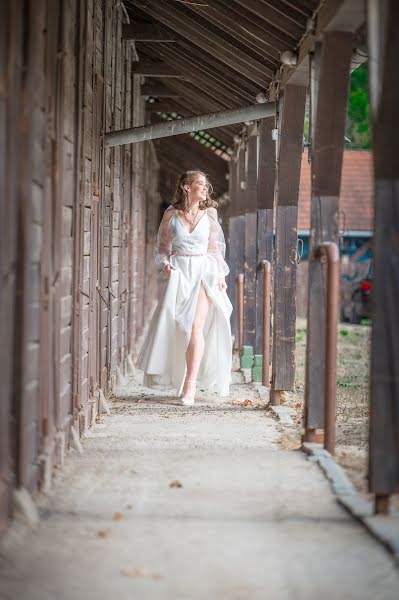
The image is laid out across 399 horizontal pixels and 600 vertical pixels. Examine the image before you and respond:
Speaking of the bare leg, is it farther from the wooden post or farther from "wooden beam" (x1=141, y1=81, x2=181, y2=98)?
"wooden beam" (x1=141, y1=81, x2=181, y2=98)

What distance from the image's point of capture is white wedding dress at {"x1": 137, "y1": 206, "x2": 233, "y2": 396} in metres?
8.39

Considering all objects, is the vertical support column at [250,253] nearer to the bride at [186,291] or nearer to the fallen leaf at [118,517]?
the bride at [186,291]

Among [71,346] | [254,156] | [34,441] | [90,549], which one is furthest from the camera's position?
[254,156]

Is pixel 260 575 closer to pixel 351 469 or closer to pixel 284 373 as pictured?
pixel 351 469

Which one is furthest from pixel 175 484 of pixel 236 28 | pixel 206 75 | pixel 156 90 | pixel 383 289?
pixel 156 90

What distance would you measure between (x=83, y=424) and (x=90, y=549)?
2.69 metres

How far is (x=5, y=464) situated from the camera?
3971 millimetres

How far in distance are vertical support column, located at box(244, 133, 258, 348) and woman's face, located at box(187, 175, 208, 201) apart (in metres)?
2.88

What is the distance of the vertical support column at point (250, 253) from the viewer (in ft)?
37.8

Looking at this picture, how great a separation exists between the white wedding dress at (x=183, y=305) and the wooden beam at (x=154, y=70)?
4.18m

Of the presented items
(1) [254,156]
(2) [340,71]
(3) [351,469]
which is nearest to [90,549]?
(3) [351,469]

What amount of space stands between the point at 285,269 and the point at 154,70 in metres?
5.23

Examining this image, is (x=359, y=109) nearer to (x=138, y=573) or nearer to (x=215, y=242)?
(x=215, y=242)

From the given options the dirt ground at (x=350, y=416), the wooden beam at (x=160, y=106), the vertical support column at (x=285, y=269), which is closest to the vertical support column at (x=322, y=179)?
the dirt ground at (x=350, y=416)
